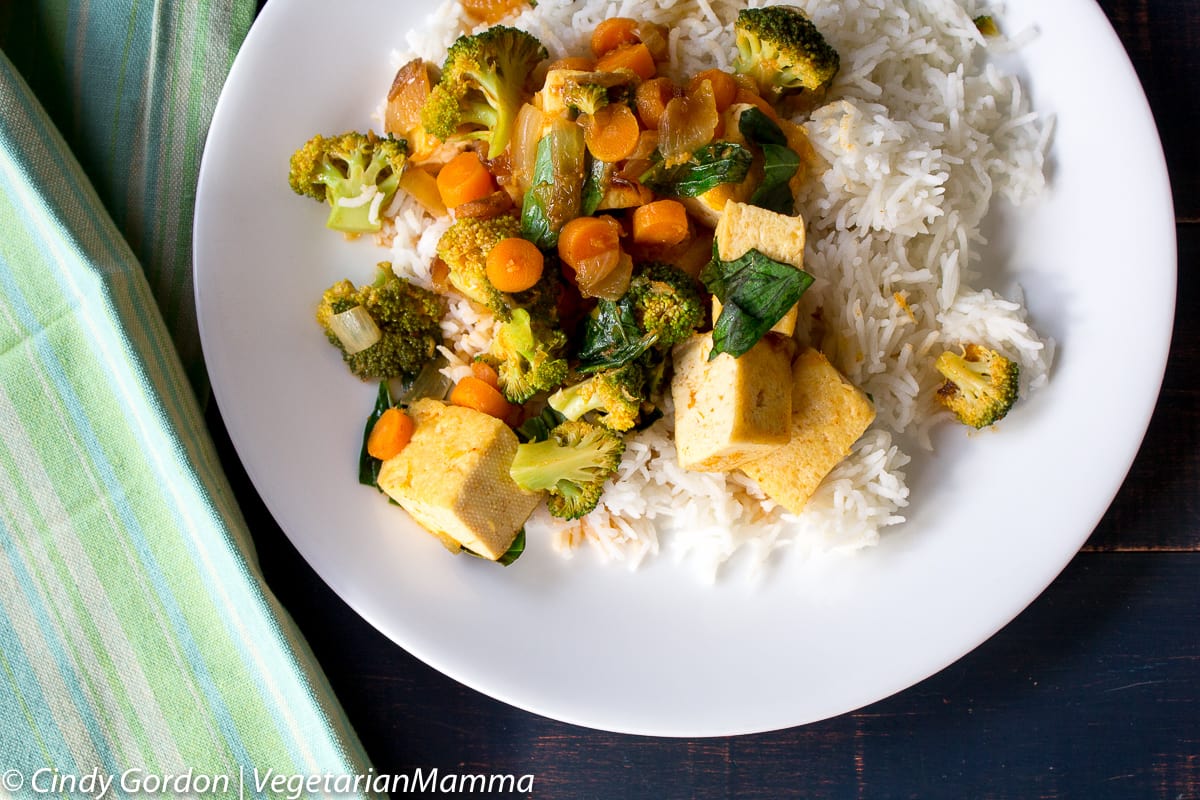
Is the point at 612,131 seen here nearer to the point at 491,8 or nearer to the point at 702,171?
the point at 702,171

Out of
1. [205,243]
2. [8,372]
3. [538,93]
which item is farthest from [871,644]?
[8,372]

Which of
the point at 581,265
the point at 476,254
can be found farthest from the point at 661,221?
the point at 476,254

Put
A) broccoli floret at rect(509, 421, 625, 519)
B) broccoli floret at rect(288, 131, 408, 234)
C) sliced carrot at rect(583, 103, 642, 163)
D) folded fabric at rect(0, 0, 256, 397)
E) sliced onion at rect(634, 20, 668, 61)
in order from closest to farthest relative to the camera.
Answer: sliced carrot at rect(583, 103, 642, 163), broccoli floret at rect(509, 421, 625, 519), sliced onion at rect(634, 20, 668, 61), broccoli floret at rect(288, 131, 408, 234), folded fabric at rect(0, 0, 256, 397)

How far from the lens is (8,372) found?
3520 millimetres

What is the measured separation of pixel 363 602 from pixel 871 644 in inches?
77.9

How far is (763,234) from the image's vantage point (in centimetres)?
Answer: 306

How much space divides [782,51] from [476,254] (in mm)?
1328

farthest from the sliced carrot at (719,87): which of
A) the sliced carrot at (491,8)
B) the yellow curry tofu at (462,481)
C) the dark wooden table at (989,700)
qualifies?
the dark wooden table at (989,700)

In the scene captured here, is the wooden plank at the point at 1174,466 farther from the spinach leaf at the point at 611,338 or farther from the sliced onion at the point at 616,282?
the sliced onion at the point at 616,282

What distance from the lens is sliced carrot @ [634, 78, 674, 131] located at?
10.3 ft

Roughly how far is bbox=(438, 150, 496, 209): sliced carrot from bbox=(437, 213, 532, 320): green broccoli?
9.6 inches

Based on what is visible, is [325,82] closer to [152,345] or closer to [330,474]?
[152,345]

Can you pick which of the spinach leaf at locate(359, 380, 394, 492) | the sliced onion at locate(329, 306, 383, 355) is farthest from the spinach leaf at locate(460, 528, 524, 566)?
the sliced onion at locate(329, 306, 383, 355)

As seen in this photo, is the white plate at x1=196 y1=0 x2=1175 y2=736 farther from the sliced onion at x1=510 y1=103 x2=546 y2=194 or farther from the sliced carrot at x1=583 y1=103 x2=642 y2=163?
the sliced carrot at x1=583 y1=103 x2=642 y2=163
